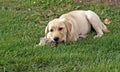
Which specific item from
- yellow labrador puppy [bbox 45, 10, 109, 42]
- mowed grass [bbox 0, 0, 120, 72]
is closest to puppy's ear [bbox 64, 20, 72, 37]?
yellow labrador puppy [bbox 45, 10, 109, 42]

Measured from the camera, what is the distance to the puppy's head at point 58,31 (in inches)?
278

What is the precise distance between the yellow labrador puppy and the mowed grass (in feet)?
0.59

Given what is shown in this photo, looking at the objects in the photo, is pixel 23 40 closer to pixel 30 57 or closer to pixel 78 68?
pixel 30 57

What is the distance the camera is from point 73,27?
7711mm

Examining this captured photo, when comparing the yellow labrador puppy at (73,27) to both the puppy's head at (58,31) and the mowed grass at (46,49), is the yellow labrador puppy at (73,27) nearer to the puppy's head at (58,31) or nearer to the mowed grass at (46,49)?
the puppy's head at (58,31)

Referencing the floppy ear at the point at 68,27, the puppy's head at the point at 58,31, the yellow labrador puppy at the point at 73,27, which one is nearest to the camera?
the puppy's head at the point at 58,31

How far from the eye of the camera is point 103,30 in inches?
325

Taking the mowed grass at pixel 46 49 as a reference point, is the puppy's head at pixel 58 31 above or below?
above

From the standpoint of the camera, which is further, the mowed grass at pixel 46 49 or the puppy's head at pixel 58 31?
the puppy's head at pixel 58 31

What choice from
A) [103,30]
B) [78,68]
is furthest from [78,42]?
[78,68]

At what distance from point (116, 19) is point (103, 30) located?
1.16 m

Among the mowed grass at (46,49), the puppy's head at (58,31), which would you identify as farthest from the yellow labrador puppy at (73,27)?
the mowed grass at (46,49)

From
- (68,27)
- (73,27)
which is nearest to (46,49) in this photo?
(68,27)

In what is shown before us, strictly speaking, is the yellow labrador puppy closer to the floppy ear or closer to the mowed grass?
the floppy ear
